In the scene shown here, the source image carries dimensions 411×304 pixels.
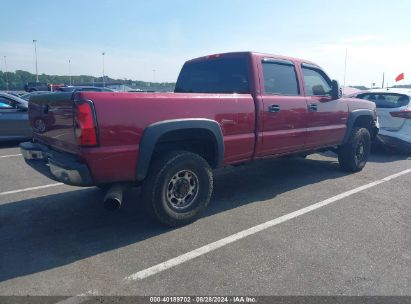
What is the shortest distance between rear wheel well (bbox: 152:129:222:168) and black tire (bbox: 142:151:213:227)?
14 cm

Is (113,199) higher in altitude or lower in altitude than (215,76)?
lower

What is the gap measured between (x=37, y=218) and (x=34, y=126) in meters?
1.15

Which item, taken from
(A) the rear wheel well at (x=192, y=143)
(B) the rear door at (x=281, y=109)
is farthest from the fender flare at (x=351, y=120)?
(A) the rear wheel well at (x=192, y=143)

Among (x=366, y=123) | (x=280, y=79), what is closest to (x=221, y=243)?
(x=280, y=79)

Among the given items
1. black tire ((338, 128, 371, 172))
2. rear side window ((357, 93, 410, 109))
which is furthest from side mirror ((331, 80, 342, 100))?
rear side window ((357, 93, 410, 109))

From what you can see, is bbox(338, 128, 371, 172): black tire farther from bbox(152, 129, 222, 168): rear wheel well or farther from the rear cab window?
bbox(152, 129, 222, 168): rear wheel well

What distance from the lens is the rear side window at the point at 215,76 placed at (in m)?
4.56

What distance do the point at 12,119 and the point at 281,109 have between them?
736 centimetres

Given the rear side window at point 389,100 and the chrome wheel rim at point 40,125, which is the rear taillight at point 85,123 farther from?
the rear side window at point 389,100

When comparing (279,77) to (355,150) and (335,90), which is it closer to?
(335,90)

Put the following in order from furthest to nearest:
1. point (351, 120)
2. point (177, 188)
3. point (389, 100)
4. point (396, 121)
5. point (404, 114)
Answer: point (389, 100)
point (396, 121)
point (404, 114)
point (351, 120)
point (177, 188)

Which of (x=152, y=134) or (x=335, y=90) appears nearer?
(x=152, y=134)

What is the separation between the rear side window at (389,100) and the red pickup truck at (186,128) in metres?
3.23

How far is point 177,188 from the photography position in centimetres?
380
